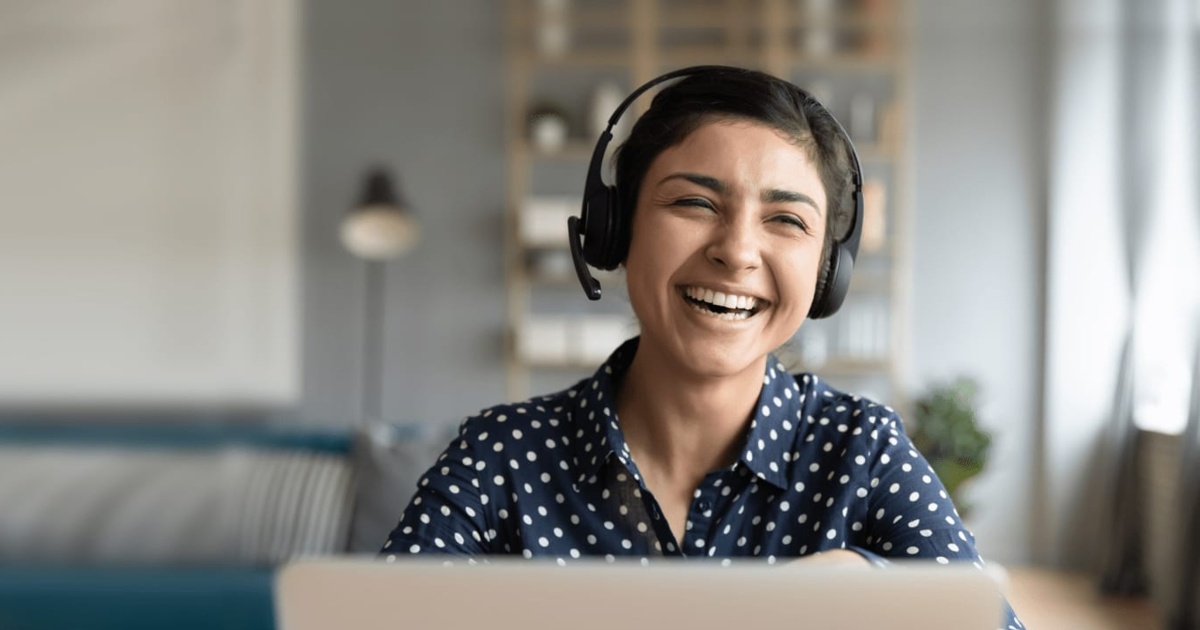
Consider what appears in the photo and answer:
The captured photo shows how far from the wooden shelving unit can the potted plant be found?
3.79 ft

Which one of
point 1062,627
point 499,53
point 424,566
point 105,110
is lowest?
point 1062,627

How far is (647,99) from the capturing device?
196 inches

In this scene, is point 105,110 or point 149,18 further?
point 149,18

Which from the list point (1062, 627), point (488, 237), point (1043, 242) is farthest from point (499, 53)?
point (1062, 627)

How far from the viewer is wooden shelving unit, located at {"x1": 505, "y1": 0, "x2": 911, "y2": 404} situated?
4.95m

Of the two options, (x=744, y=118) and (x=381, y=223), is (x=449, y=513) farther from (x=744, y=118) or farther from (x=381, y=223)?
(x=381, y=223)

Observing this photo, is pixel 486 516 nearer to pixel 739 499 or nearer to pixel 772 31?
pixel 739 499

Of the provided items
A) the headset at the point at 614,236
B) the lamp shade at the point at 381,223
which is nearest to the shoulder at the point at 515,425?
the headset at the point at 614,236

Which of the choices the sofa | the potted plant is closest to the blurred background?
the potted plant

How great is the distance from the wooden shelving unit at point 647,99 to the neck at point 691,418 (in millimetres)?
3723

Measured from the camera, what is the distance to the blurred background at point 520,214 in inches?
173

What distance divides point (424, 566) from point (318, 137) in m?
4.93

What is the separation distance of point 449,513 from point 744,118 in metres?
0.46

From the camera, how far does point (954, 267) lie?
5098mm
